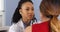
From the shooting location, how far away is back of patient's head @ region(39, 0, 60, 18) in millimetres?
780

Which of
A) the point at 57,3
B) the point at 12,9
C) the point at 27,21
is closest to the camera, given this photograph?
the point at 57,3

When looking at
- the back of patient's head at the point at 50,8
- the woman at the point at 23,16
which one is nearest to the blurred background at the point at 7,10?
the woman at the point at 23,16

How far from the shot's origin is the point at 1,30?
1375 millimetres

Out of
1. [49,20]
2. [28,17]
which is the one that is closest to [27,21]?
[28,17]

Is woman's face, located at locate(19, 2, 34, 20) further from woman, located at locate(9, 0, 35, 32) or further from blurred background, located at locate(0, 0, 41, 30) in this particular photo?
blurred background, located at locate(0, 0, 41, 30)

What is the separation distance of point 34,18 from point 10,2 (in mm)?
292

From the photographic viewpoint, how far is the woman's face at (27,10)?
118 cm

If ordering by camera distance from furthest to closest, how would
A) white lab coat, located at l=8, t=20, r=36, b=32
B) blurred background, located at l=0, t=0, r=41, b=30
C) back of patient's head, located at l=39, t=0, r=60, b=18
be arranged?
blurred background, located at l=0, t=0, r=41, b=30, white lab coat, located at l=8, t=20, r=36, b=32, back of patient's head, located at l=39, t=0, r=60, b=18

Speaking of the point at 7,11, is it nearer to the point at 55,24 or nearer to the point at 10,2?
the point at 10,2

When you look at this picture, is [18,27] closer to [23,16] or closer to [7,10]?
[23,16]

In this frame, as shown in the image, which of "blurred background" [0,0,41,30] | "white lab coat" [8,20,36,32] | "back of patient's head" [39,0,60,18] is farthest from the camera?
"blurred background" [0,0,41,30]

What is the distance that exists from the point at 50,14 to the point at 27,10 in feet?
1.35

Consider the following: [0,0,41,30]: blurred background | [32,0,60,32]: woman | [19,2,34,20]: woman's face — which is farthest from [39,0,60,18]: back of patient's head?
[0,0,41,30]: blurred background

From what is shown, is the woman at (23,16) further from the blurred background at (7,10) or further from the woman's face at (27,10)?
the blurred background at (7,10)
